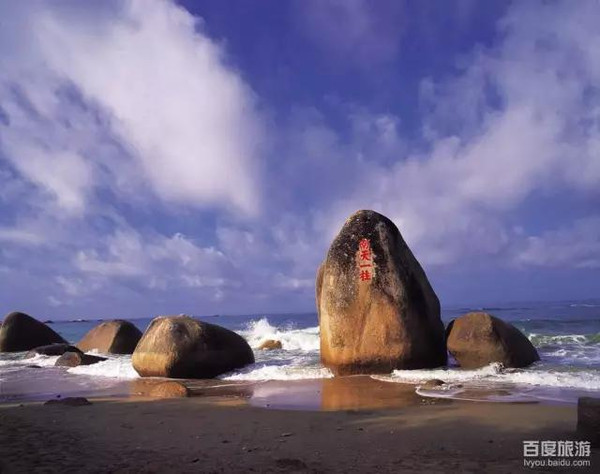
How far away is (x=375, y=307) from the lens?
37.2 feet

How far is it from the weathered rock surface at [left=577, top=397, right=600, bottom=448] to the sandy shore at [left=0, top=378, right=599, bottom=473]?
0.16 m

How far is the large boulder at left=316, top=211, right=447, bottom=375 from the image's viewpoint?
1122cm

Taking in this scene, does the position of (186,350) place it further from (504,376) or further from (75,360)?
(504,376)

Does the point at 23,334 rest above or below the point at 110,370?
above

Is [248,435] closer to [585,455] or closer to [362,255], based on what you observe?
[585,455]

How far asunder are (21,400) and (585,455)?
861cm

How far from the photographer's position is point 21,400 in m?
8.59

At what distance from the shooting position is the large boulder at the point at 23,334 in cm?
2114

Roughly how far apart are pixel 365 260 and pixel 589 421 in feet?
23.4

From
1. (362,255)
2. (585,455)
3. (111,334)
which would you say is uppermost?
(362,255)

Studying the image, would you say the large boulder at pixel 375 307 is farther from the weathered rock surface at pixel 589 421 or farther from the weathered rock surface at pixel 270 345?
the weathered rock surface at pixel 270 345

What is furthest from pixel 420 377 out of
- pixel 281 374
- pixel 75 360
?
pixel 75 360

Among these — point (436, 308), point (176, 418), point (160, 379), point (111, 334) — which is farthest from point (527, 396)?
point (111, 334)

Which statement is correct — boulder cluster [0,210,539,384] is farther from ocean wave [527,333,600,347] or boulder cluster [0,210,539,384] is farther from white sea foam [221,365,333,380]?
ocean wave [527,333,600,347]
